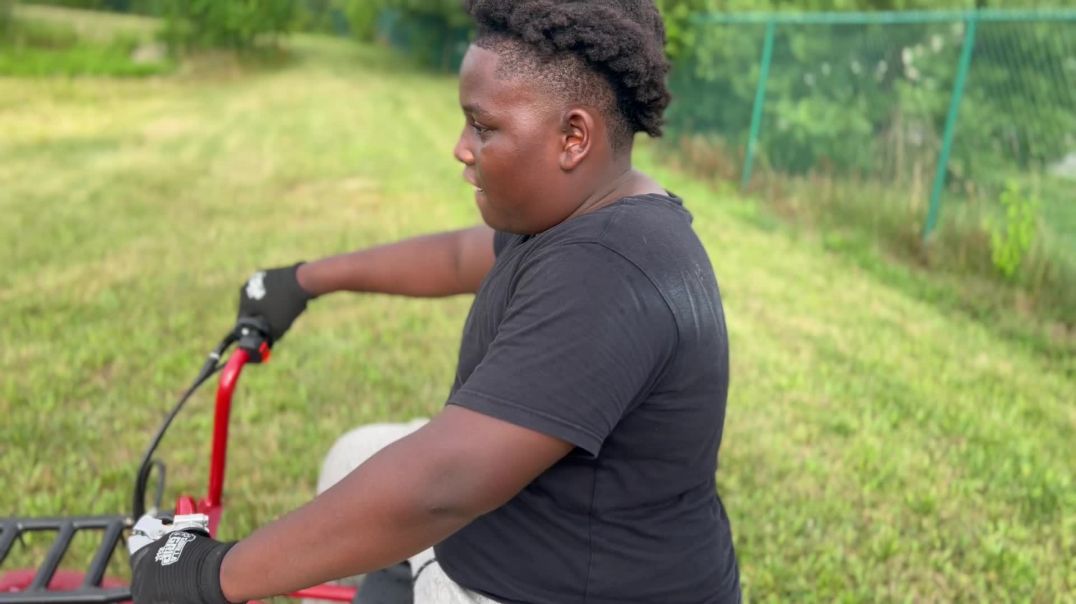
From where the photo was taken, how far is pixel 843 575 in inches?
123

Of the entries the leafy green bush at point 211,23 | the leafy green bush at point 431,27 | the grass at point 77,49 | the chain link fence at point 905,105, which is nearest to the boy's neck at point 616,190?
the chain link fence at point 905,105

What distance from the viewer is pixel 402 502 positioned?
129 centimetres

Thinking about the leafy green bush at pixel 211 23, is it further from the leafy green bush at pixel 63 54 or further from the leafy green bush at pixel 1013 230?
the leafy green bush at pixel 1013 230

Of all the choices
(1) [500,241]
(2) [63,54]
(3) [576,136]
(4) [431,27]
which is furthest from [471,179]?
(4) [431,27]

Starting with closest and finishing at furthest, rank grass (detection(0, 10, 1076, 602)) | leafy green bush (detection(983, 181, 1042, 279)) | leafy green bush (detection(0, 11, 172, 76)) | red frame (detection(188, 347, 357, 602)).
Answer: red frame (detection(188, 347, 357, 602)), grass (detection(0, 10, 1076, 602)), leafy green bush (detection(983, 181, 1042, 279)), leafy green bush (detection(0, 11, 172, 76))

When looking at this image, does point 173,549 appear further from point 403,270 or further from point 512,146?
point 403,270

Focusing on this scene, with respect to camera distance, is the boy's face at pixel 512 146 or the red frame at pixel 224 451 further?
the red frame at pixel 224 451

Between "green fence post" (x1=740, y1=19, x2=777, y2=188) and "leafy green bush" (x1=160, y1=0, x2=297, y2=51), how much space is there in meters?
17.6

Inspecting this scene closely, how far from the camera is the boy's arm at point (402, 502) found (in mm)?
1277

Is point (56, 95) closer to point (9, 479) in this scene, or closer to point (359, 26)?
point (9, 479)

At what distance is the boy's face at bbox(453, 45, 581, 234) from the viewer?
1.44 metres

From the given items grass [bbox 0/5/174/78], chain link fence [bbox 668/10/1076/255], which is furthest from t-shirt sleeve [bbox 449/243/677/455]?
grass [bbox 0/5/174/78]

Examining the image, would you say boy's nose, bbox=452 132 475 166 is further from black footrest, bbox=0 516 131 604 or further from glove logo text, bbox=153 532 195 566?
black footrest, bbox=0 516 131 604

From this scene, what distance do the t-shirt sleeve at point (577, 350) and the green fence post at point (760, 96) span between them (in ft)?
28.4
